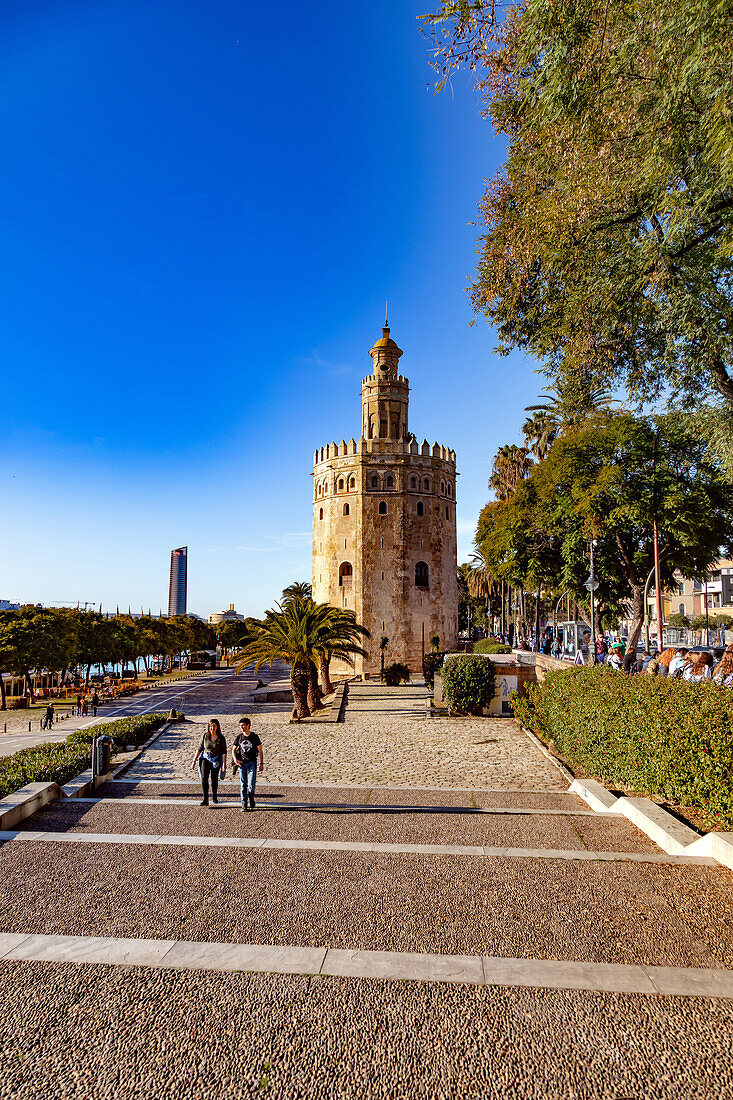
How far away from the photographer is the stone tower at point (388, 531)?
4691 cm

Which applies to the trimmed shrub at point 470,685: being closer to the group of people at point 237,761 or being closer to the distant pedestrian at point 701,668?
the distant pedestrian at point 701,668

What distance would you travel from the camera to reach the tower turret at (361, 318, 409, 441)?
164ft

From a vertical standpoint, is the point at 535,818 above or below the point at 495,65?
below

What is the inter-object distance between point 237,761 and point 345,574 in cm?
3910

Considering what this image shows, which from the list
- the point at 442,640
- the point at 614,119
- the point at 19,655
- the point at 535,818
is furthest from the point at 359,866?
the point at 442,640

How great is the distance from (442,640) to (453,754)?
112 feet

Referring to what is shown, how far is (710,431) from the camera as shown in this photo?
1222 cm

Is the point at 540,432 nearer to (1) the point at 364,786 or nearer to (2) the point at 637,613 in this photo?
(2) the point at 637,613

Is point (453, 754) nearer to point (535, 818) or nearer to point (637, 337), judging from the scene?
point (535, 818)

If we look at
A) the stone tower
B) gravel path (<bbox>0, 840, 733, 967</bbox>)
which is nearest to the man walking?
gravel path (<bbox>0, 840, 733, 967</bbox>)

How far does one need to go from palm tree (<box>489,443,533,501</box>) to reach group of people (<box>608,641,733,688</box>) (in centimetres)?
2122

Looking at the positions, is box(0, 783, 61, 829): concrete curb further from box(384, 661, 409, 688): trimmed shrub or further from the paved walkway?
box(384, 661, 409, 688): trimmed shrub

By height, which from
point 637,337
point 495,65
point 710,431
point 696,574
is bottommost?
point 696,574

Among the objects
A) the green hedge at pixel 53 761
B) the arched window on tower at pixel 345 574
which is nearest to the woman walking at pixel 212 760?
the green hedge at pixel 53 761
